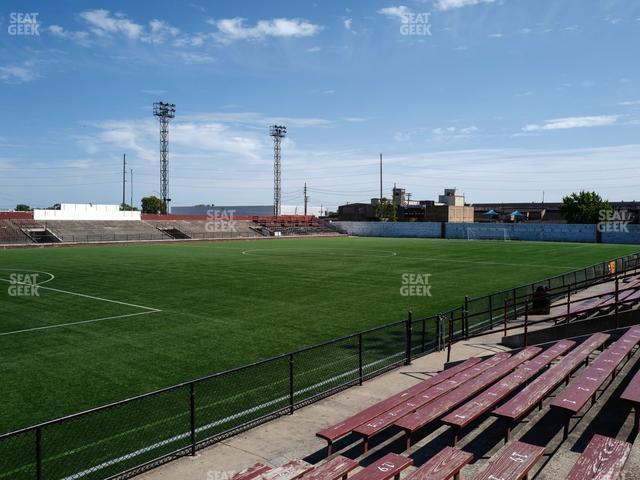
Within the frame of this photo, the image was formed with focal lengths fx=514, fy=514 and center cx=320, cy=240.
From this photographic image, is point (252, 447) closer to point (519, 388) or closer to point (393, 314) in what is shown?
point (519, 388)

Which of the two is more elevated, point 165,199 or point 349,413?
point 165,199

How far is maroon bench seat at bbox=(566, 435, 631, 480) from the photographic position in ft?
18.9

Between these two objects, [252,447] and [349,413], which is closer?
[252,447]

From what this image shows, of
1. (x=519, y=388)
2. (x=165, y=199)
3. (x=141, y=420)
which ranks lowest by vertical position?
(x=141, y=420)

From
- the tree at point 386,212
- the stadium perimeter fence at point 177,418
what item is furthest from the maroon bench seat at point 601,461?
the tree at point 386,212

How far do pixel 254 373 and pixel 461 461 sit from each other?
7217 mm

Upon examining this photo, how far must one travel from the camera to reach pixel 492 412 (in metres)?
7.71

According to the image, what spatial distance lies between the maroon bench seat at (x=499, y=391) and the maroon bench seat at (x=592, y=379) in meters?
0.84

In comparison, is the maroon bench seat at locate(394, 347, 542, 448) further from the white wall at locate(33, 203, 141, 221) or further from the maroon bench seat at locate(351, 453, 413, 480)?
the white wall at locate(33, 203, 141, 221)

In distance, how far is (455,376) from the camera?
9.96 meters

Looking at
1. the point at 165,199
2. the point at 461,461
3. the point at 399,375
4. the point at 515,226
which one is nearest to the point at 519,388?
the point at 399,375
